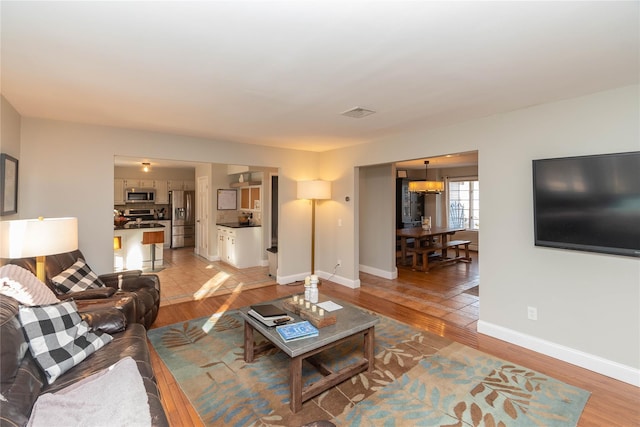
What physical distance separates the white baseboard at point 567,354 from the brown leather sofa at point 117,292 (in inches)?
142

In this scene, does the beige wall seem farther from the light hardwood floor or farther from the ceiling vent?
the ceiling vent

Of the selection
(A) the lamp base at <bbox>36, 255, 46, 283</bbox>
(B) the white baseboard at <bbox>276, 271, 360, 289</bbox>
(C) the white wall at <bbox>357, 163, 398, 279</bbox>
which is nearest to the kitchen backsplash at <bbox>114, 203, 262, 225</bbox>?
(B) the white baseboard at <bbox>276, 271, 360, 289</bbox>

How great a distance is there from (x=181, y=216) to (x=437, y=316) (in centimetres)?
763

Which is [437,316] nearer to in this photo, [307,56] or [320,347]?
[320,347]

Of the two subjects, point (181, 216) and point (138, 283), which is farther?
point (181, 216)

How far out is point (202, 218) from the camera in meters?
7.88

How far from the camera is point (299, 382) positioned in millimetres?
2082

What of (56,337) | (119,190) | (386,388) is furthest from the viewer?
(119,190)

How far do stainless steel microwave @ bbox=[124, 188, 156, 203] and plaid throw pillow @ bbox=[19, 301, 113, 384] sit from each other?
7374 millimetres

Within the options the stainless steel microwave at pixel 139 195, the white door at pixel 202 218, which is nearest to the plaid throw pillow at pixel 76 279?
the white door at pixel 202 218

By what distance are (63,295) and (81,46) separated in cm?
220

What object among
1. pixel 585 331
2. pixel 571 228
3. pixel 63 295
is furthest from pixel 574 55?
pixel 63 295

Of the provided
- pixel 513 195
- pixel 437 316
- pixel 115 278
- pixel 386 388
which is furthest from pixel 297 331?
pixel 513 195

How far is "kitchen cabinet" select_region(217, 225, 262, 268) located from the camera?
6461mm
